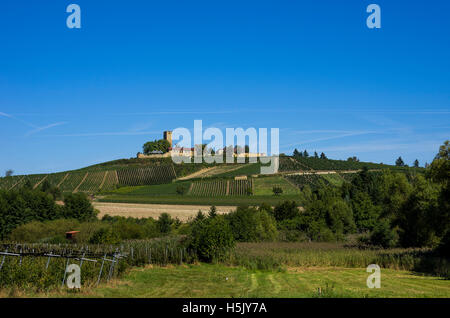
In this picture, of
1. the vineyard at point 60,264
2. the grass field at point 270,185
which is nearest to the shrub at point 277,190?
the grass field at point 270,185

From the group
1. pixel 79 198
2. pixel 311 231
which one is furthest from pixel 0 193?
pixel 311 231

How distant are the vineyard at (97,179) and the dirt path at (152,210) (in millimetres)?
24323

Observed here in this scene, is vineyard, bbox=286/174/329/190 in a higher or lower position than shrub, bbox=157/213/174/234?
higher

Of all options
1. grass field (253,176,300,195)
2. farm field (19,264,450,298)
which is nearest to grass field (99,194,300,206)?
grass field (253,176,300,195)

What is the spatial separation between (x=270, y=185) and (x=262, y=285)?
7273 cm

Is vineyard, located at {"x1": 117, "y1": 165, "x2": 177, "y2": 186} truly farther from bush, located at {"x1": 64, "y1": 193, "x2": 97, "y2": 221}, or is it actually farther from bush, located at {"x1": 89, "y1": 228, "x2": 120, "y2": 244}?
bush, located at {"x1": 89, "y1": 228, "x2": 120, "y2": 244}

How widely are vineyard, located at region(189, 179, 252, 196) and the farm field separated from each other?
63.4 m

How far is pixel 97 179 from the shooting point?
113500mm

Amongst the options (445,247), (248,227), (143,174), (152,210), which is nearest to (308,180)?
(152,210)

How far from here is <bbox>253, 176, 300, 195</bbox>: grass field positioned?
87.3 m
